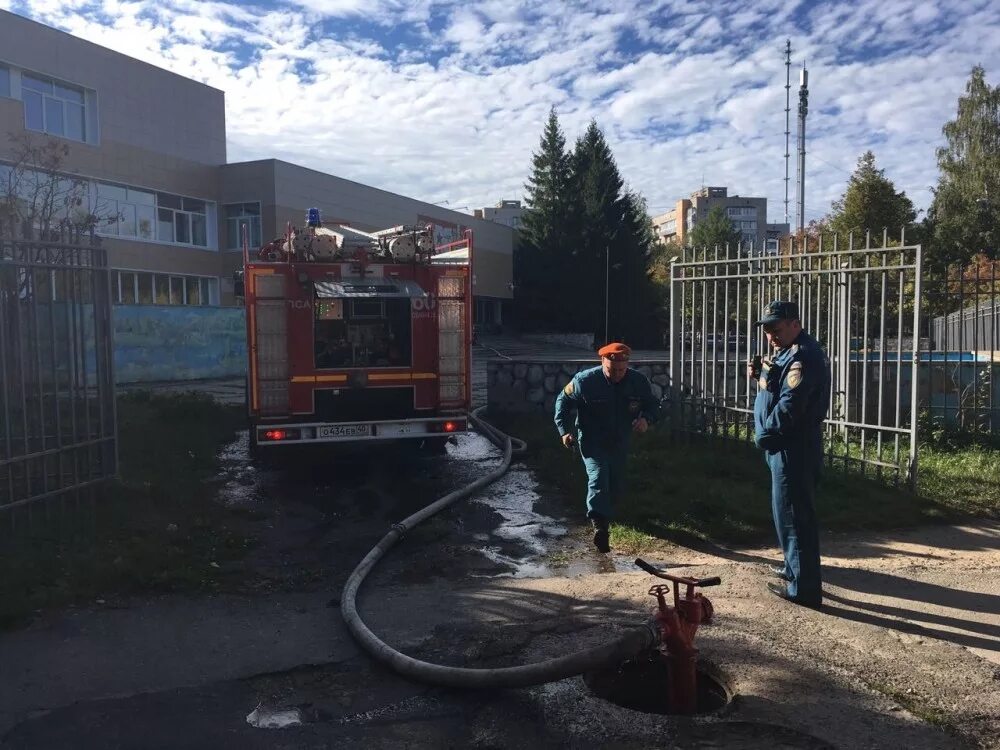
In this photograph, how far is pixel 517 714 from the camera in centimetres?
372

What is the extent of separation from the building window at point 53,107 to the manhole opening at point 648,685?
27.9 meters

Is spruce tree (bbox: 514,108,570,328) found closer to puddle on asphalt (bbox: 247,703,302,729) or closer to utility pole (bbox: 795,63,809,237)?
utility pole (bbox: 795,63,809,237)

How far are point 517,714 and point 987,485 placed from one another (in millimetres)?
6001

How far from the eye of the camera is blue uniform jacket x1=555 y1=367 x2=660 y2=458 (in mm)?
6406

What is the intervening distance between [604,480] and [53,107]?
90.2 ft

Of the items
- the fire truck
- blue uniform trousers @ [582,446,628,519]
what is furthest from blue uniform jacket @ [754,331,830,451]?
the fire truck

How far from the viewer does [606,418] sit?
6414mm

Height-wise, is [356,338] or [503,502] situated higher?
[356,338]

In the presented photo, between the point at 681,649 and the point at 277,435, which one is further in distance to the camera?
the point at 277,435

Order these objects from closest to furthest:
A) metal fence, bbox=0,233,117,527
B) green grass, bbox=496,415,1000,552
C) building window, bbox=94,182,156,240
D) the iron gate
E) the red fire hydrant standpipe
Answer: the red fire hydrant standpipe → metal fence, bbox=0,233,117,527 → green grass, bbox=496,415,1000,552 → the iron gate → building window, bbox=94,182,156,240

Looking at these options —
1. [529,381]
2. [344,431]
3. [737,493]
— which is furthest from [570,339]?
[737,493]

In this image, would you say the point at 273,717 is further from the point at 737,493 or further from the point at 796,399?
the point at 737,493

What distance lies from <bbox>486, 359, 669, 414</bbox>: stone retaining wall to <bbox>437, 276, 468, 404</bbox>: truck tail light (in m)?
2.90

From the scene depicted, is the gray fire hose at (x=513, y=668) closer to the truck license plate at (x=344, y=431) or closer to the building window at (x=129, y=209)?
the truck license plate at (x=344, y=431)
